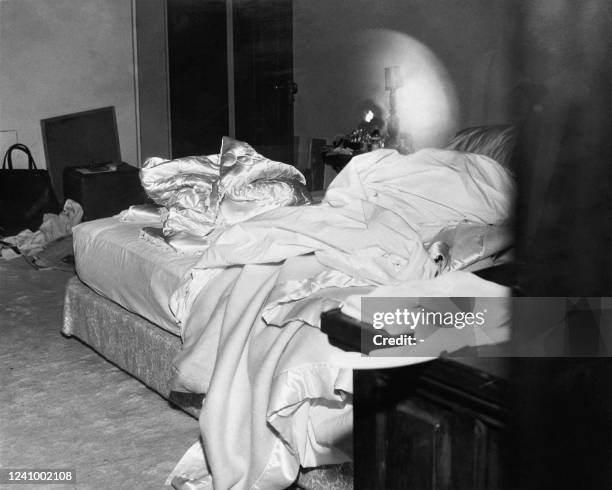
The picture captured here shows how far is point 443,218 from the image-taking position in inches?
87.1

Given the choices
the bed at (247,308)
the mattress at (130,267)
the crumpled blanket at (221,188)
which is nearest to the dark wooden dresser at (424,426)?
the bed at (247,308)

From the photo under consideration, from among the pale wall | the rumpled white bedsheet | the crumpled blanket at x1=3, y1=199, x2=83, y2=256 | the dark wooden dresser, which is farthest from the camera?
the pale wall

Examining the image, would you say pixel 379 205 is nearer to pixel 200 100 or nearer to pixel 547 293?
pixel 547 293

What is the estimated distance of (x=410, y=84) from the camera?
448cm

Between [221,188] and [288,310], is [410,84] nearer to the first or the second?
[221,188]

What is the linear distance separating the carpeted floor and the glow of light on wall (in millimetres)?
2426

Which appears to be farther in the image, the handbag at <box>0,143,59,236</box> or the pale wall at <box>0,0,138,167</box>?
the pale wall at <box>0,0,138,167</box>

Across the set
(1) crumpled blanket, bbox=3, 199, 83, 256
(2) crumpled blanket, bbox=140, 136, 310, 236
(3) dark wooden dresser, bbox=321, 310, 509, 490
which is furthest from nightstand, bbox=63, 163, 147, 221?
(3) dark wooden dresser, bbox=321, 310, 509, 490

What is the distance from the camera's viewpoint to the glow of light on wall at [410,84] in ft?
13.9

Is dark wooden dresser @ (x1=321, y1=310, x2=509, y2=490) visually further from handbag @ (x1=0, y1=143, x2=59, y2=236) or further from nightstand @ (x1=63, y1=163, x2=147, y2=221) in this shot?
handbag @ (x1=0, y1=143, x2=59, y2=236)

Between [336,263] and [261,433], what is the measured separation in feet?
1.42

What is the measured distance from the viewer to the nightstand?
463 cm

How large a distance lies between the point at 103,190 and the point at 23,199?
19.6 inches

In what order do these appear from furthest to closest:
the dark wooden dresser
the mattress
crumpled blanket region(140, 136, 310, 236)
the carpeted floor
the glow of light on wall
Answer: the glow of light on wall < crumpled blanket region(140, 136, 310, 236) < the mattress < the carpeted floor < the dark wooden dresser
